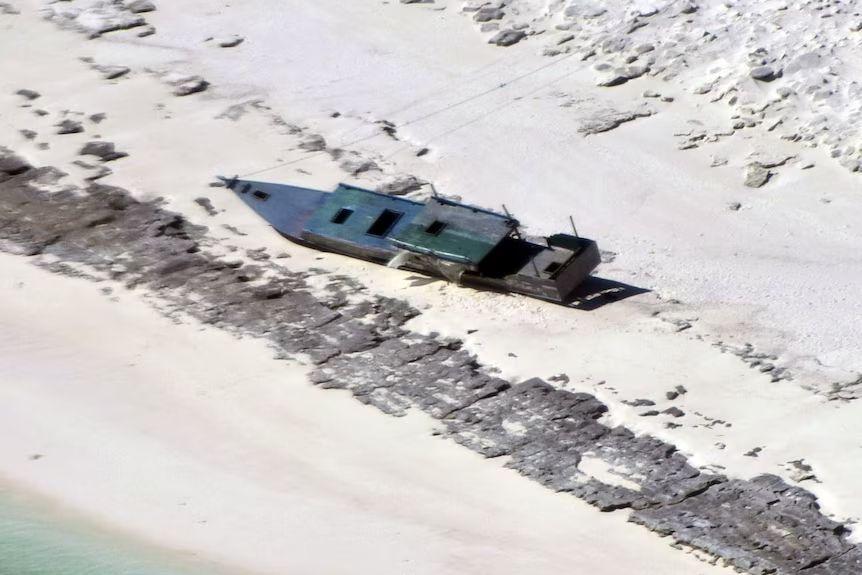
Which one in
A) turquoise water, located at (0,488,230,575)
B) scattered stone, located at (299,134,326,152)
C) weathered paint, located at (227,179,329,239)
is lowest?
turquoise water, located at (0,488,230,575)

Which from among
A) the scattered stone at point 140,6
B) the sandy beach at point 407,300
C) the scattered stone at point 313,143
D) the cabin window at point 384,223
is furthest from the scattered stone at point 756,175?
the scattered stone at point 140,6

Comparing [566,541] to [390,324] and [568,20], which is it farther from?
[568,20]

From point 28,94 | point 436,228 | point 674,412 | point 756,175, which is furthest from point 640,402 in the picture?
point 28,94

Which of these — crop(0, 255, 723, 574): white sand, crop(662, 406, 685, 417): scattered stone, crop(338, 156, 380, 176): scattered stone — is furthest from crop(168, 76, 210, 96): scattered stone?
crop(662, 406, 685, 417): scattered stone

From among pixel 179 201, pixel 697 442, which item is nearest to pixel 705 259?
pixel 697 442

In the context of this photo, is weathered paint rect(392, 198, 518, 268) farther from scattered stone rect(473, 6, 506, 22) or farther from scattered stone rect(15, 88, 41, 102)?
scattered stone rect(15, 88, 41, 102)

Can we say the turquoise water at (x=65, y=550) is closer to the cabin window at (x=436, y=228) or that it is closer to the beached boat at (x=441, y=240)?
the beached boat at (x=441, y=240)

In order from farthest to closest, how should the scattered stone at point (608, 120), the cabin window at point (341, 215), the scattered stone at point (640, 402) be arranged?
the scattered stone at point (608, 120) < the cabin window at point (341, 215) < the scattered stone at point (640, 402)
